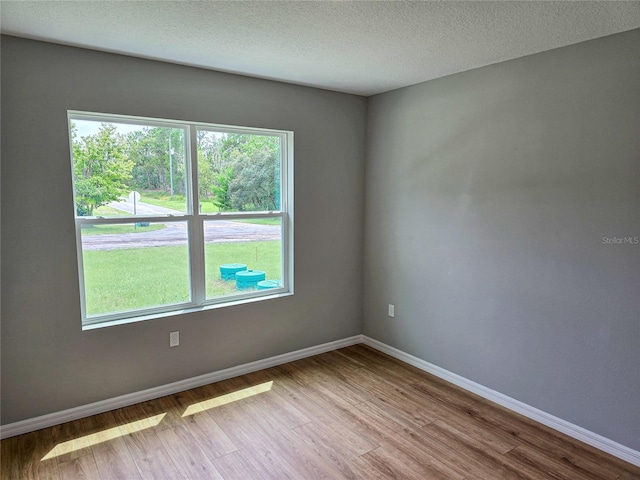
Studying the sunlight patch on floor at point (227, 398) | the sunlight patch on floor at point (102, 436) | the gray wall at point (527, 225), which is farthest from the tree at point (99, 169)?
the gray wall at point (527, 225)

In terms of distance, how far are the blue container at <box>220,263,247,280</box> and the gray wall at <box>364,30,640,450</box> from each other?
1415mm

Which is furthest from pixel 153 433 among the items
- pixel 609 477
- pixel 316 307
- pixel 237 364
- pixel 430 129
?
pixel 430 129

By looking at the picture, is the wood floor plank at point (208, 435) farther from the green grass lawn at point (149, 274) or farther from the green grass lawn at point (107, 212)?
the green grass lawn at point (107, 212)

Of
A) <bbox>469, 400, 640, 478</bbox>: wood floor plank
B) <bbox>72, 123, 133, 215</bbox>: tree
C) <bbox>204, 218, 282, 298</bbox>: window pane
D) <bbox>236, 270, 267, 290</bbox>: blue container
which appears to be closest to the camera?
<bbox>469, 400, 640, 478</bbox>: wood floor plank

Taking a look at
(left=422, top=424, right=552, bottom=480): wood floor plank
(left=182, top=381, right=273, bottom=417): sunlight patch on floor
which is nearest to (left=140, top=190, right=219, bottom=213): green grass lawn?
(left=182, top=381, right=273, bottom=417): sunlight patch on floor

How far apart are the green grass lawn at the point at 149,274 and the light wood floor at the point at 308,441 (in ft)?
2.48

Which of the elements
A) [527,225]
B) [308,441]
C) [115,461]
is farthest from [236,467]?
[527,225]

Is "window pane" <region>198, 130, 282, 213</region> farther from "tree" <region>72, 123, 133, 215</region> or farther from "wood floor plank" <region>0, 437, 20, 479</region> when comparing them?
"wood floor plank" <region>0, 437, 20, 479</region>

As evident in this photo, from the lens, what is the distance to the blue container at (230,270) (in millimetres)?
3404

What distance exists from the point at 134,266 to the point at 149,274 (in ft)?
0.43

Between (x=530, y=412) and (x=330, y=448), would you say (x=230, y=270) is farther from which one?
(x=530, y=412)

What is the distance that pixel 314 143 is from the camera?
3684 mm

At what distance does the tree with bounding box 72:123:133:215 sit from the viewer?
273 centimetres

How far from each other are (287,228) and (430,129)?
1505 millimetres
